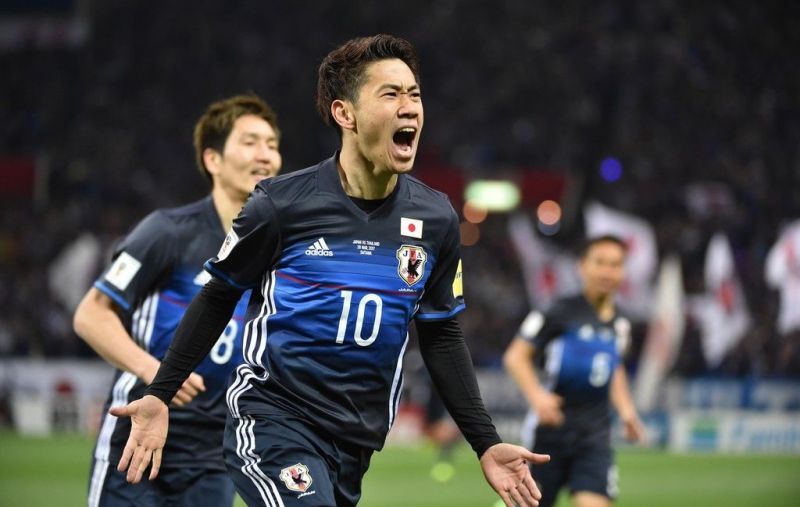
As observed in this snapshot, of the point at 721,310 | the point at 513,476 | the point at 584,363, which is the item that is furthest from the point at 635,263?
the point at 513,476

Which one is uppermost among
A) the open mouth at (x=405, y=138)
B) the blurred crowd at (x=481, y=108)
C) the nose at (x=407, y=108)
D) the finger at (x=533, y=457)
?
the blurred crowd at (x=481, y=108)

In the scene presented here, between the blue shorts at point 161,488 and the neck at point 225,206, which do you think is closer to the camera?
the blue shorts at point 161,488

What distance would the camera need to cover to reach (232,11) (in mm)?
35250

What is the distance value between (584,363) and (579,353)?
8cm

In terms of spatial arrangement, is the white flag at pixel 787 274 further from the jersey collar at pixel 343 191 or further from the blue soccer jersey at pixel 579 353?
the jersey collar at pixel 343 191

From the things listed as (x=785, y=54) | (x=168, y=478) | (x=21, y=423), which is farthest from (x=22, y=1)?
(x=168, y=478)

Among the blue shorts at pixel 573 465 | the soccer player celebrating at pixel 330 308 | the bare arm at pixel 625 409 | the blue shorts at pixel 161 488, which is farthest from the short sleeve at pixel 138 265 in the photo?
the bare arm at pixel 625 409

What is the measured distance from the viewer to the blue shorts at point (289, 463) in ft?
12.9

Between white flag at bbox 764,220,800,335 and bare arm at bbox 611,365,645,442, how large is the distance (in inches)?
555

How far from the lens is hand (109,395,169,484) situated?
398 cm

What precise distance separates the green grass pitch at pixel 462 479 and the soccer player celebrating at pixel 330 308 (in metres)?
8.75

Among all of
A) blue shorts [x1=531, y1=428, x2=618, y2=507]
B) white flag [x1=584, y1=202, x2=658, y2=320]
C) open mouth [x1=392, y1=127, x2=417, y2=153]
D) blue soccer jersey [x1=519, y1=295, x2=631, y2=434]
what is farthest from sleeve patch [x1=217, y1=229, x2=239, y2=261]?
white flag [x1=584, y1=202, x2=658, y2=320]

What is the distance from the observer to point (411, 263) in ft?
13.9

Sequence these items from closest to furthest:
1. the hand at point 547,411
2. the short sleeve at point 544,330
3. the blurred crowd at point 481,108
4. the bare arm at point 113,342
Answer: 1. the bare arm at point 113,342
2. the hand at point 547,411
3. the short sleeve at point 544,330
4. the blurred crowd at point 481,108
